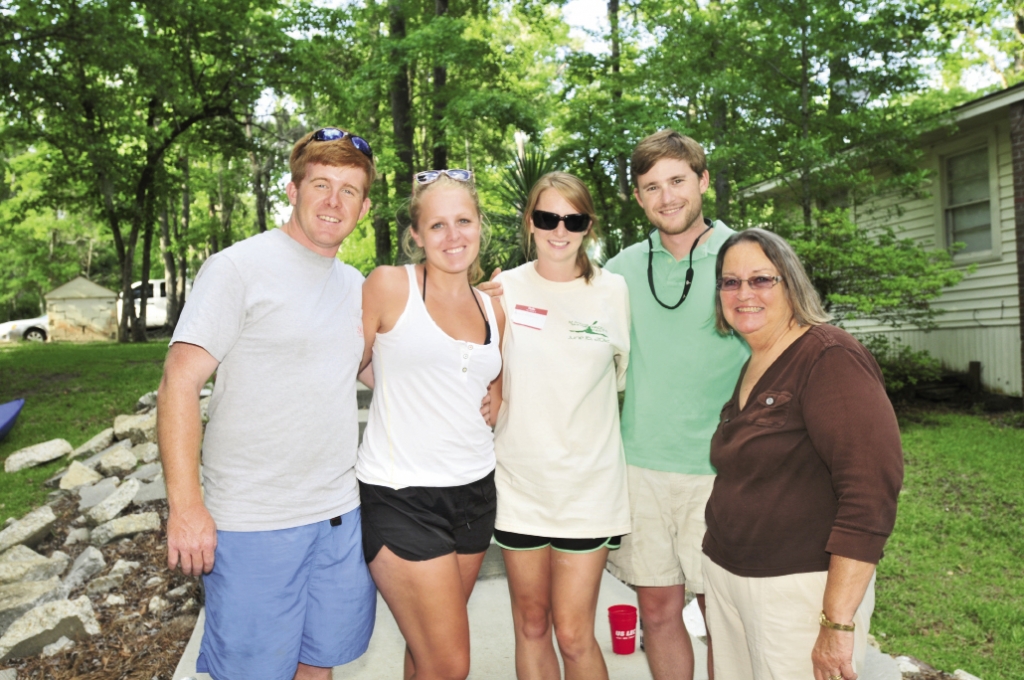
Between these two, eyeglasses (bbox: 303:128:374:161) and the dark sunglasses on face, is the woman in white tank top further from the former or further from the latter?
the dark sunglasses on face

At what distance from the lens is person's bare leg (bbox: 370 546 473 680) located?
7.85 feet

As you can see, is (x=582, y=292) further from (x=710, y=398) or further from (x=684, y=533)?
(x=684, y=533)

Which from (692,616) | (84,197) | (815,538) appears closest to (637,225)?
(692,616)

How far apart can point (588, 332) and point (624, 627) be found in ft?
6.12

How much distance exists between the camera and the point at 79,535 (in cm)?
650

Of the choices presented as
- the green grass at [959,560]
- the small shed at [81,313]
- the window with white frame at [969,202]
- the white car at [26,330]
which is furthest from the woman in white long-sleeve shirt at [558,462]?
the white car at [26,330]

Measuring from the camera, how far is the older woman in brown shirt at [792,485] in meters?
1.82

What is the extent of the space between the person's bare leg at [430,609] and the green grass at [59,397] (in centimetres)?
634

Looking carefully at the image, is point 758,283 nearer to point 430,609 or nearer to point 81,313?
point 430,609

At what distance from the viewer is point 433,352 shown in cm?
245

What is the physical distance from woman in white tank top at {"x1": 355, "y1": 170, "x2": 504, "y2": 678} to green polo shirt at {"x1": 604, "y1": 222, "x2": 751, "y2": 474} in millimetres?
604

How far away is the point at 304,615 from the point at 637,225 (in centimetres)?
1142

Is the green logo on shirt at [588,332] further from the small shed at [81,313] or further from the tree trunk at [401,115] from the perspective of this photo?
the small shed at [81,313]

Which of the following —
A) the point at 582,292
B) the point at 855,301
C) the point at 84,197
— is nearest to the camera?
the point at 582,292
